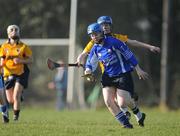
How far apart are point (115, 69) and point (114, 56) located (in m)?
0.24

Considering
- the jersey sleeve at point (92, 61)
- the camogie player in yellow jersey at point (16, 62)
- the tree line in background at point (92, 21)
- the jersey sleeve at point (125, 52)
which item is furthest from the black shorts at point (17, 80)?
the tree line in background at point (92, 21)

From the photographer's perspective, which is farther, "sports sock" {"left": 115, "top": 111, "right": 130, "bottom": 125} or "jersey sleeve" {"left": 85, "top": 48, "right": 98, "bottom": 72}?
"jersey sleeve" {"left": 85, "top": 48, "right": 98, "bottom": 72}

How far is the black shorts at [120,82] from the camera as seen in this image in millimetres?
13414

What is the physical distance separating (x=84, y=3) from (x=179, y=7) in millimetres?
5010

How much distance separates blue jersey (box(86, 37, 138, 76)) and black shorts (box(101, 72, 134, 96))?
75 mm

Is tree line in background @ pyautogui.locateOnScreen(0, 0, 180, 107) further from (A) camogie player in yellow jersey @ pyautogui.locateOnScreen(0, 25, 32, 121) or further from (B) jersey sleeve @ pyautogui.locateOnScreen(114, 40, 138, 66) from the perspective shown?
(B) jersey sleeve @ pyautogui.locateOnScreen(114, 40, 138, 66)

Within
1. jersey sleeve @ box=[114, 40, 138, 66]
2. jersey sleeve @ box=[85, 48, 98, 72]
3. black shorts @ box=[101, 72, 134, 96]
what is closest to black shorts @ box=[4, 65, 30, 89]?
jersey sleeve @ box=[85, 48, 98, 72]

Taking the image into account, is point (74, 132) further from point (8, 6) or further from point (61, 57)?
point (8, 6)

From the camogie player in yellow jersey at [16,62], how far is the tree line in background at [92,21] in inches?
398

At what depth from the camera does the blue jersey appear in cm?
1344

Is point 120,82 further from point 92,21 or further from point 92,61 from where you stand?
point 92,21

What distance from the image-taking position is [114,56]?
44.2ft

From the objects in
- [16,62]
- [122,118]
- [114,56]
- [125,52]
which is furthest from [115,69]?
[16,62]

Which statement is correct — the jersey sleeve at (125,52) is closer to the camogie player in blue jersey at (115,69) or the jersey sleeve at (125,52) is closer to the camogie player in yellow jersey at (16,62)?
the camogie player in blue jersey at (115,69)
